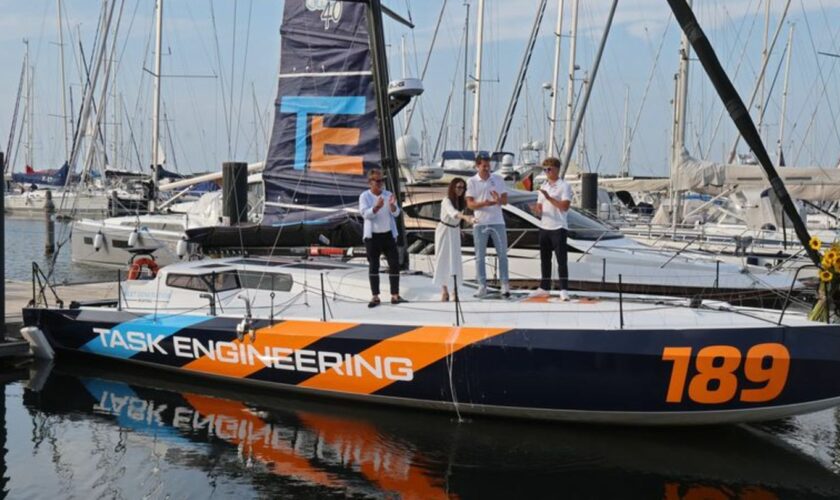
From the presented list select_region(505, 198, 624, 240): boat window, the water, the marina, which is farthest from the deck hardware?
the water

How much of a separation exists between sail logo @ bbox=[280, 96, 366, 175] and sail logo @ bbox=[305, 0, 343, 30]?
0.98 metres

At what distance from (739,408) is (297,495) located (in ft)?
12.6

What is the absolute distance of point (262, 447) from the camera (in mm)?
8312

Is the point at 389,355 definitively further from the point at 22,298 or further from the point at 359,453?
the point at 22,298

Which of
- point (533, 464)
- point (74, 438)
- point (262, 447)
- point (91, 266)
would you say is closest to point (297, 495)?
point (262, 447)

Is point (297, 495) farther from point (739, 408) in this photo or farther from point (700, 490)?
point (739, 408)

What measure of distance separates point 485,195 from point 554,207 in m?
0.75

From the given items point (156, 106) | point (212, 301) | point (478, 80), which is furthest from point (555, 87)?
point (212, 301)

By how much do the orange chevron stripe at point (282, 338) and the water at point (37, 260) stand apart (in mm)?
6484

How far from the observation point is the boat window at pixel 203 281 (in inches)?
411

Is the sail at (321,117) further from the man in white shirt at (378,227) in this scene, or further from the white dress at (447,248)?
the white dress at (447,248)

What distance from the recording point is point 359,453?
8070mm

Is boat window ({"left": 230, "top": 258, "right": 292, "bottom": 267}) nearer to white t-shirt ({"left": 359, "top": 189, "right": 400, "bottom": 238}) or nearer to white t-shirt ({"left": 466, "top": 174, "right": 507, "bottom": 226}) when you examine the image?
white t-shirt ({"left": 359, "top": 189, "right": 400, "bottom": 238})

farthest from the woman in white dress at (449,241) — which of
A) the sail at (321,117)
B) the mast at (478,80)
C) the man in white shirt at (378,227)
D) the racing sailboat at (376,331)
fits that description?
the mast at (478,80)
